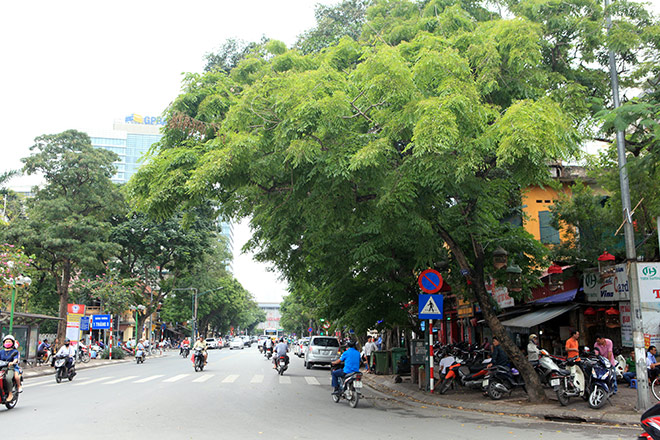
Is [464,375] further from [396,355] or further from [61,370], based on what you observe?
[61,370]

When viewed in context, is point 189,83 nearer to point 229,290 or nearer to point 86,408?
point 86,408

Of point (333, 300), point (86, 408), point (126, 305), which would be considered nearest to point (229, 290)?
point (126, 305)

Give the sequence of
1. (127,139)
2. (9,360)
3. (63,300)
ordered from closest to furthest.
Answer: (9,360) < (63,300) < (127,139)

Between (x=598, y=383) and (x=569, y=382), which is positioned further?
(x=569, y=382)

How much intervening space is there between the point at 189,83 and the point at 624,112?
8.85 m

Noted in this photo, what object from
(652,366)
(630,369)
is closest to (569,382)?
(652,366)

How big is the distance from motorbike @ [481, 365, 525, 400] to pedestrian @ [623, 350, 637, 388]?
408 centimetres

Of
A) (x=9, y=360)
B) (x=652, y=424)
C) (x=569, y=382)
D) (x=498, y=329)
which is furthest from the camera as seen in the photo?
(x=498, y=329)

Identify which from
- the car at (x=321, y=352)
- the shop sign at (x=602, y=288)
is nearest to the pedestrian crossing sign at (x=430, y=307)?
the shop sign at (x=602, y=288)

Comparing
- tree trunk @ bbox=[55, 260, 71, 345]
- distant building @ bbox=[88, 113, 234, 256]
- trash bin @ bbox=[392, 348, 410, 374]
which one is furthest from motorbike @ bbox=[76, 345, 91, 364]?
distant building @ bbox=[88, 113, 234, 256]

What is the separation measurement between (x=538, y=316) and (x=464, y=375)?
5553mm

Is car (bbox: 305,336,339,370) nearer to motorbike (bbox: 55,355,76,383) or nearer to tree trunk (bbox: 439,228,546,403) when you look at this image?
motorbike (bbox: 55,355,76,383)

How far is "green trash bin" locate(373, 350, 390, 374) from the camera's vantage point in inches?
944

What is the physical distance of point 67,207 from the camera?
110 feet
